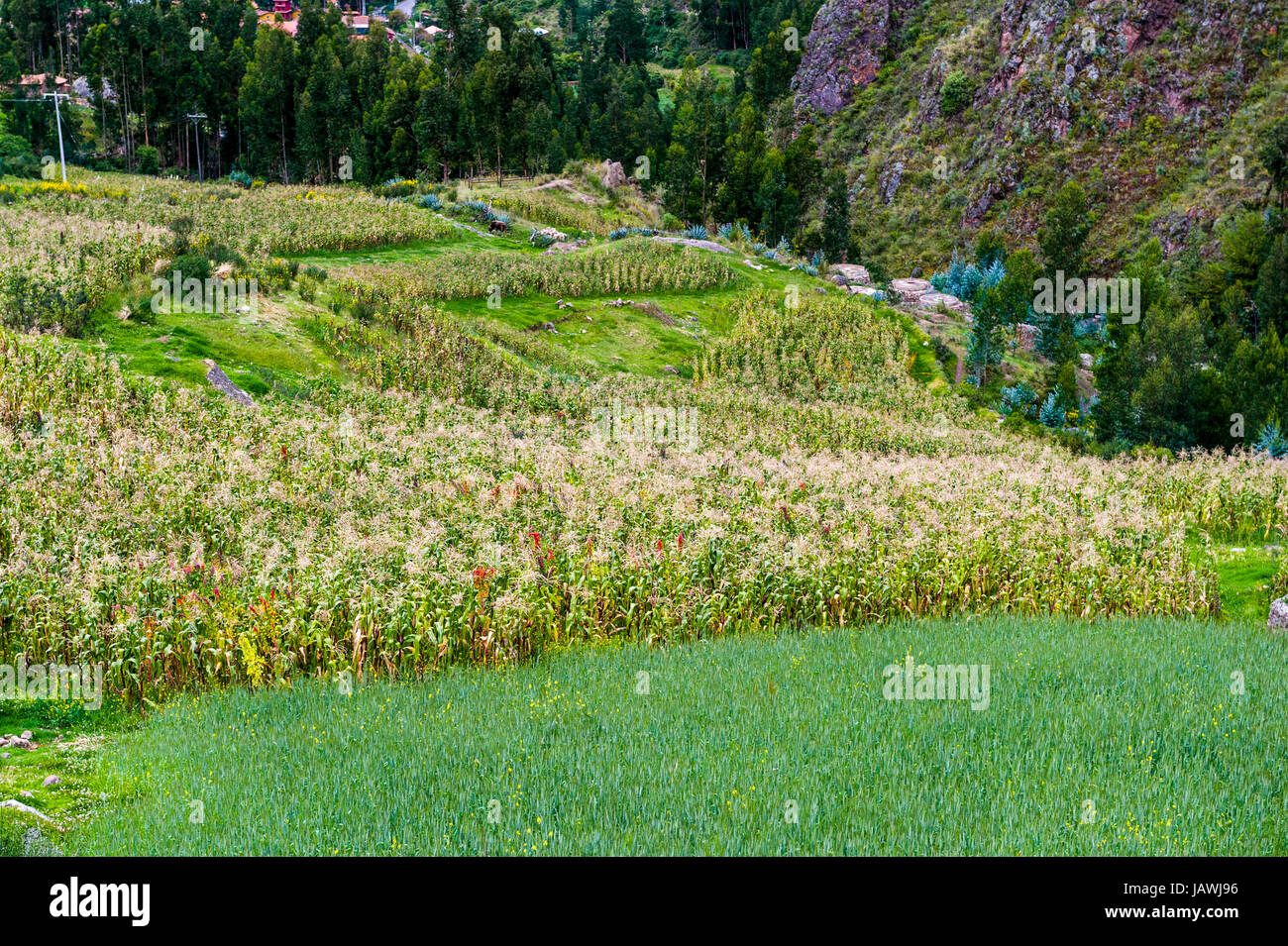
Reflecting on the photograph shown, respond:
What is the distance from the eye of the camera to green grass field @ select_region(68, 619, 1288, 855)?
24.9ft

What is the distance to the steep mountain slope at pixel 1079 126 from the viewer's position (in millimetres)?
73812

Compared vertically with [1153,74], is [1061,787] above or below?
below

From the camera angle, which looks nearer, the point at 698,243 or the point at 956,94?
the point at 698,243

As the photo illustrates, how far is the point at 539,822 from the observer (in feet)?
25.3

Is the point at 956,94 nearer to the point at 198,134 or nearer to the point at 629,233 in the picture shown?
the point at 629,233

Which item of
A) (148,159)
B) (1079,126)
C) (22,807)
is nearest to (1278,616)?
(22,807)

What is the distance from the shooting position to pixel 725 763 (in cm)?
910

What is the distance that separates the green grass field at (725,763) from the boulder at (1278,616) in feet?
9.69

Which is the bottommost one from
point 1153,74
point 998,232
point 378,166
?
point 998,232

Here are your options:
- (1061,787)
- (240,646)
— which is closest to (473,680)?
(240,646)

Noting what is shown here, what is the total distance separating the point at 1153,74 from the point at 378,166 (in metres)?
61.7

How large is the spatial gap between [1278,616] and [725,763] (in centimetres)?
1090
